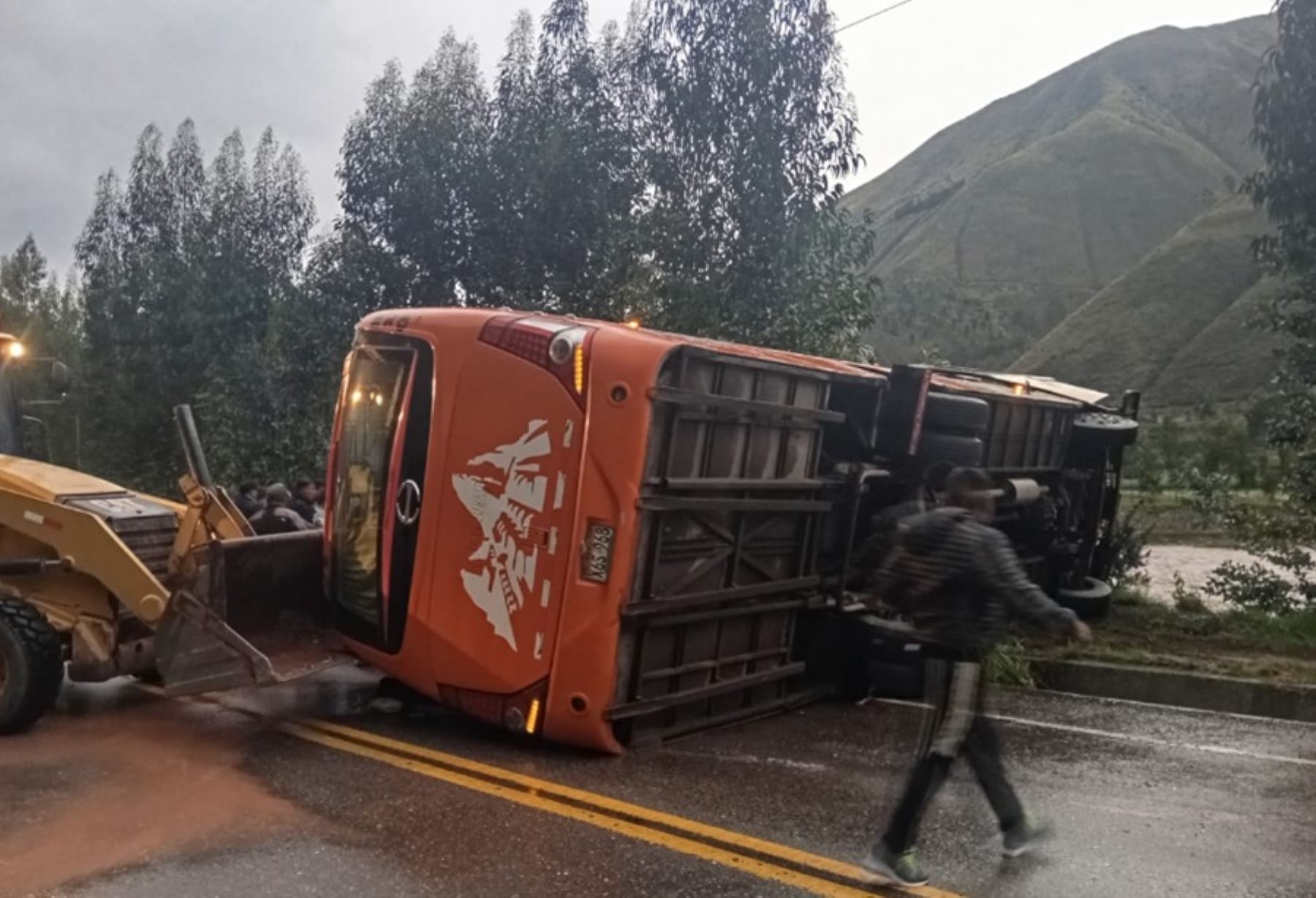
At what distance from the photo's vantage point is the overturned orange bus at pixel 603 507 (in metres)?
5.93

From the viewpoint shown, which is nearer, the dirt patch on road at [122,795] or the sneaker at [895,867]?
the sneaker at [895,867]

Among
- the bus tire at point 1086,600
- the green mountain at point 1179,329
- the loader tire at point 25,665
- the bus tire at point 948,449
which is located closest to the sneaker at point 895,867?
the bus tire at point 948,449

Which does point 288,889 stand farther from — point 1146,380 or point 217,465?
point 1146,380

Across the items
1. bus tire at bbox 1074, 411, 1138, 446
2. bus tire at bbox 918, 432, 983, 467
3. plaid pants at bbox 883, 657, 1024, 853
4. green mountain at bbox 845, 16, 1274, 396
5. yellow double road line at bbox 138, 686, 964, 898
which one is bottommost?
yellow double road line at bbox 138, 686, 964, 898

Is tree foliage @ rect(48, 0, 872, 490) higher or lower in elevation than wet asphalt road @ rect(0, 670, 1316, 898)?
higher

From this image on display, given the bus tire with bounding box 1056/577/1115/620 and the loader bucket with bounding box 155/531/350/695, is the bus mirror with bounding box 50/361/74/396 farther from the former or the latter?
the bus tire with bounding box 1056/577/1115/620

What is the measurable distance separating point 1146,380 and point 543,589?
63290 mm

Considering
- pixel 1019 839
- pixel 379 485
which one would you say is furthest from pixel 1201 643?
pixel 379 485

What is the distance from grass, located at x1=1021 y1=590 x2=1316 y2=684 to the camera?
8.23 metres

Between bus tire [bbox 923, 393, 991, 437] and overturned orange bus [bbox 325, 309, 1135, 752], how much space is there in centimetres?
1

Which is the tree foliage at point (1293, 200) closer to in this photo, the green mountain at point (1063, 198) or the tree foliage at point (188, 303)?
the tree foliage at point (188, 303)

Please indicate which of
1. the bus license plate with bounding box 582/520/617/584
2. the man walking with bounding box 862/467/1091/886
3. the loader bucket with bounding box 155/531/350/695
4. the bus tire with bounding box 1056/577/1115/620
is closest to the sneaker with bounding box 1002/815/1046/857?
the man walking with bounding box 862/467/1091/886

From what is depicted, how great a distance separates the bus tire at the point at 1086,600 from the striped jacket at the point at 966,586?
562cm

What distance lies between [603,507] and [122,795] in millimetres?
2584
